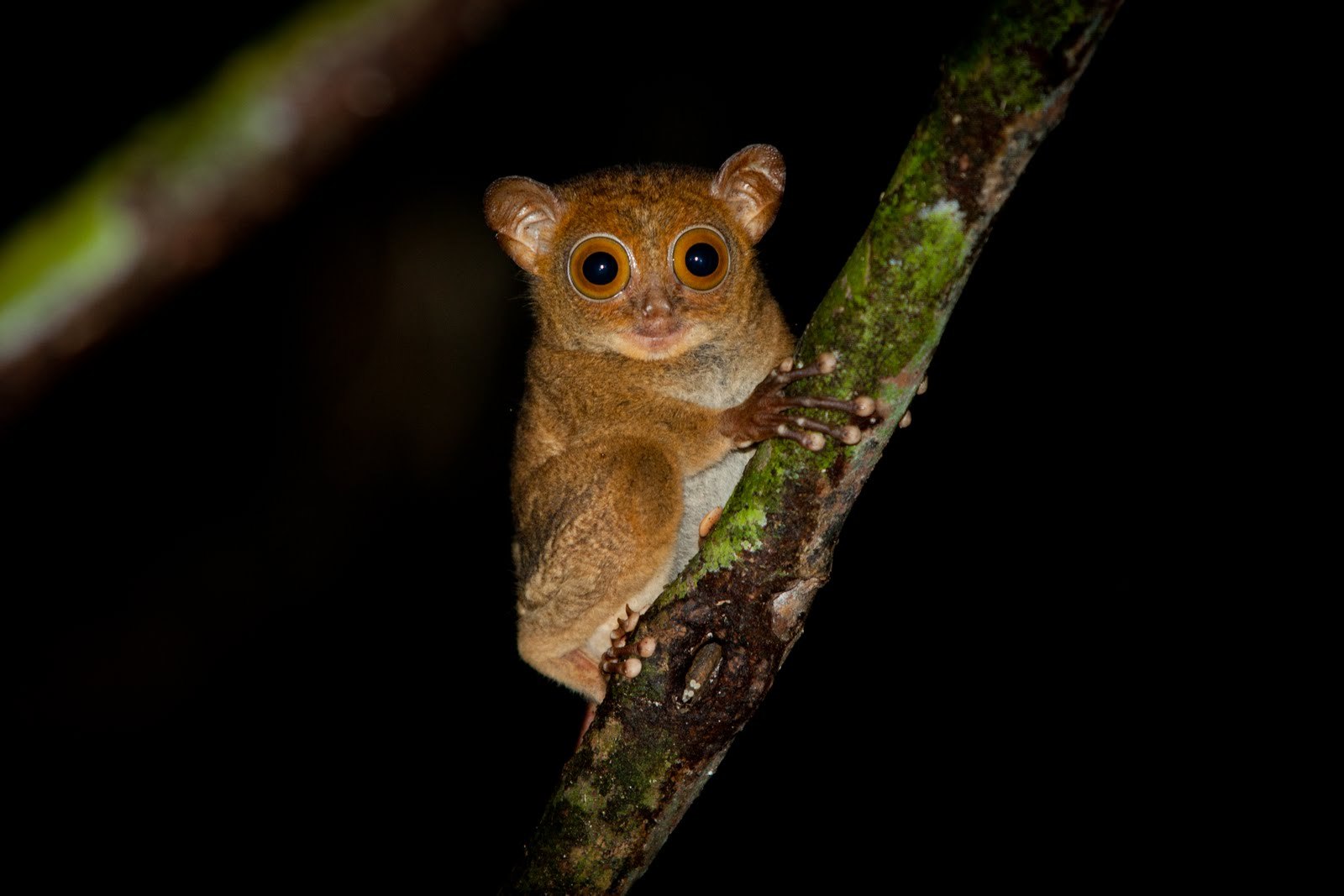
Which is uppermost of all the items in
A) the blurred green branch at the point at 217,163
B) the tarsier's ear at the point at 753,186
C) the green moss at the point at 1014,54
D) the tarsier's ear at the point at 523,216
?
the tarsier's ear at the point at 753,186

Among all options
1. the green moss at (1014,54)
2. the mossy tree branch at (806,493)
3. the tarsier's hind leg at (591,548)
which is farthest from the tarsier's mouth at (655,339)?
the green moss at (1014,54)

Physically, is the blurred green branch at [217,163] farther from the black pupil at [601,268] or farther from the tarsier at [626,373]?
the black pupil at [601,268]

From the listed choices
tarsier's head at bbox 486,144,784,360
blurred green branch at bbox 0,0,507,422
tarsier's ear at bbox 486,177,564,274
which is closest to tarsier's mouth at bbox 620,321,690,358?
tarsier's head at bbox 486,144,784,360

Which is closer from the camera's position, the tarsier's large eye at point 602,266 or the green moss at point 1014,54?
the green moss at point 1014,54

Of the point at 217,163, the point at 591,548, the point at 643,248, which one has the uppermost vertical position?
the point at 643,248

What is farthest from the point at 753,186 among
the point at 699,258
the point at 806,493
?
the point at 806,493

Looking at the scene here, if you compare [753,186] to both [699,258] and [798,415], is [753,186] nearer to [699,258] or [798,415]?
[699,258]

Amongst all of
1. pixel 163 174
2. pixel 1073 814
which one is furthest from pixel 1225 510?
pixel 163 174

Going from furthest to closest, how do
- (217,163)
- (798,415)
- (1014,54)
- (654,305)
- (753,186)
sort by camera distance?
(753,186) → (654,305) → (798,415) → (1014,54) → (217,163)
